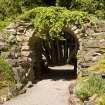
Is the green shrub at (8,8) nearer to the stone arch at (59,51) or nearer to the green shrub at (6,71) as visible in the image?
the stone arch at (59,51)

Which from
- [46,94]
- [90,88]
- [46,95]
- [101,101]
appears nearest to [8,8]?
[46,94]

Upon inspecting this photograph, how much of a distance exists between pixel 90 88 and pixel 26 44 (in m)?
5.11

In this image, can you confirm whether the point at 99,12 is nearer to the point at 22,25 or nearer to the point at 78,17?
the point at 78,17

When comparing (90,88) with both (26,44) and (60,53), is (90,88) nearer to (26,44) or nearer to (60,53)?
(26,44)

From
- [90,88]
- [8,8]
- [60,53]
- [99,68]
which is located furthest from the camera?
[60,53]

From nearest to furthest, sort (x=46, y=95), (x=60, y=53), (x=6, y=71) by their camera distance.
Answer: (x=46, y=95) < (x=6, y=71) < (x=60, y=53)

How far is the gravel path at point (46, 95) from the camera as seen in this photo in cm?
1377

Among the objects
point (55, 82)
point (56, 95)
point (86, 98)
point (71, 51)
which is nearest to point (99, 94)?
point (86, 98)

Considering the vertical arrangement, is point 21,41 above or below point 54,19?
below

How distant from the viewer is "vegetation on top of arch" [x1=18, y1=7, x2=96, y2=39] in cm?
1622

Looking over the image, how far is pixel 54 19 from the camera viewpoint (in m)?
16.4

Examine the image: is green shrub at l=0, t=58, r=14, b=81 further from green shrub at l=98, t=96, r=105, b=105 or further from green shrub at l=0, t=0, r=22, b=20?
green shrub at l=0, t=0, r=22, b=20

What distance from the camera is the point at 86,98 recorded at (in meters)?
12.0

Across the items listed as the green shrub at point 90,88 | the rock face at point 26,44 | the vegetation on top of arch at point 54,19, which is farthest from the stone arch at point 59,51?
the green shrub at point 90,88
